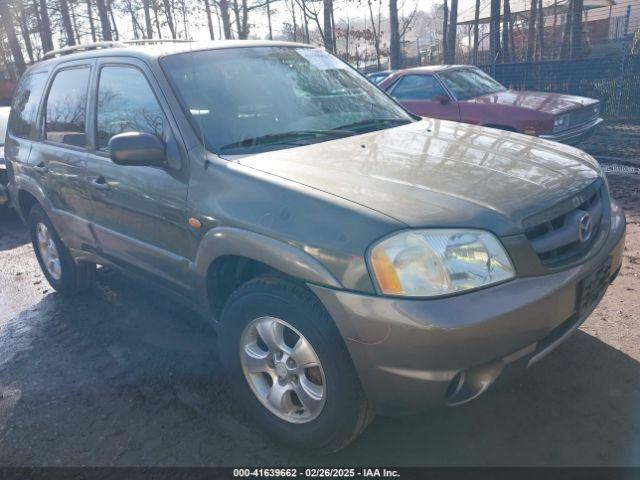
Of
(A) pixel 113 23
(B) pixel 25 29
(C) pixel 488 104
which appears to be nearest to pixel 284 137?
(C) pixel 488 104

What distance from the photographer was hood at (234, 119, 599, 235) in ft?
7.14

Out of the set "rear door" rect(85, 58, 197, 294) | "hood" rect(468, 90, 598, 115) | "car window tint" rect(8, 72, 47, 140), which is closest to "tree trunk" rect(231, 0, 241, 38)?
"hood" rect(468, 90, 598, 115)

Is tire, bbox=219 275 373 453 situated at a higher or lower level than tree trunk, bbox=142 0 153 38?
lower

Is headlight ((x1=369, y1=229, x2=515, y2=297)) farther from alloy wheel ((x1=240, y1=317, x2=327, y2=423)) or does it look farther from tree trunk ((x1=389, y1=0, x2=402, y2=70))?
tree trunk ((x1=389, y1=0, x2=402, y2=70))

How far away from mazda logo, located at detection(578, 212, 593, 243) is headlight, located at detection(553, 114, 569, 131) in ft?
17.2

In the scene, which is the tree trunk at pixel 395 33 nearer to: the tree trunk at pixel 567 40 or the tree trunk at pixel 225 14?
the tree trunk at pixel 567 40

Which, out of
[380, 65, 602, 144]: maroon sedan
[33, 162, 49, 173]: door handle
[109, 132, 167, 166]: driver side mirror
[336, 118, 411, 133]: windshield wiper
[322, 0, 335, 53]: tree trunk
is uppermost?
[322, 0, 335, 53]: tree trunk

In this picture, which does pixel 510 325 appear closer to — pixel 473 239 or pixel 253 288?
pixel 473 239

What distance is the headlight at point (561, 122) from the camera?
717cm

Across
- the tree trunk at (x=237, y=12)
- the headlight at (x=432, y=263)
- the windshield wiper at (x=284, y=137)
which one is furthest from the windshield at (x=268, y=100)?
the tree trunk at (x=237, y=12)

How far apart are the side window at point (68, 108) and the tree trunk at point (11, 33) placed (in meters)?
27.9

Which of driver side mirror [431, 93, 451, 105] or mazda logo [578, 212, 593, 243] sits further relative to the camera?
driver side mirror [431, 93, 451, 105]

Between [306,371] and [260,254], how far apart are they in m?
0.57

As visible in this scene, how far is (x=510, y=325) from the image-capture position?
2.08 m
